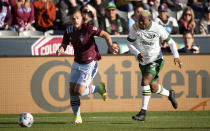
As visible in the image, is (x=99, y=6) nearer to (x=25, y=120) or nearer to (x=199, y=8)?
(x=199, y=8)

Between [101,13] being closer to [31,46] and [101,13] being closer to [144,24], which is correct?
[31,46]

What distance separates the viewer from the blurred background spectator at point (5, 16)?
1441cm

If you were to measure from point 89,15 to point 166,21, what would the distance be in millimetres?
2278

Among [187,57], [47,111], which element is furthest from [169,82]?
[47,111]

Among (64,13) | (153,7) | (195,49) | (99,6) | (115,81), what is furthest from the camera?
(153,7)

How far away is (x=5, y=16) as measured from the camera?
14492mm

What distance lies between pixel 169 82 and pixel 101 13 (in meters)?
3.80

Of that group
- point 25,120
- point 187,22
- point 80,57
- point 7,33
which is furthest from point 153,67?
point 7,33

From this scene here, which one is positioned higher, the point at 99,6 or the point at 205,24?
the point at 99,6

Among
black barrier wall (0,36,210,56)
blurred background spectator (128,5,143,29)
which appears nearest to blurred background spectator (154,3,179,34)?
blurred background spectator (128,5,143,29)

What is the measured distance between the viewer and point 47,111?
12531mm

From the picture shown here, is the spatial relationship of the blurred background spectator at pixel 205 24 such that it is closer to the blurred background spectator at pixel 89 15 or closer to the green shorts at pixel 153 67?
the blurred background spectator at pixel 89 15

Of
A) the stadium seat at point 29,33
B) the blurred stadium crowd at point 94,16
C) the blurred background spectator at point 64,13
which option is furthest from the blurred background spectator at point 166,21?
the stadium seat at point 29,33

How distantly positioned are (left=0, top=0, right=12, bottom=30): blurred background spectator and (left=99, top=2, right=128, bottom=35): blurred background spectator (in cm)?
266
